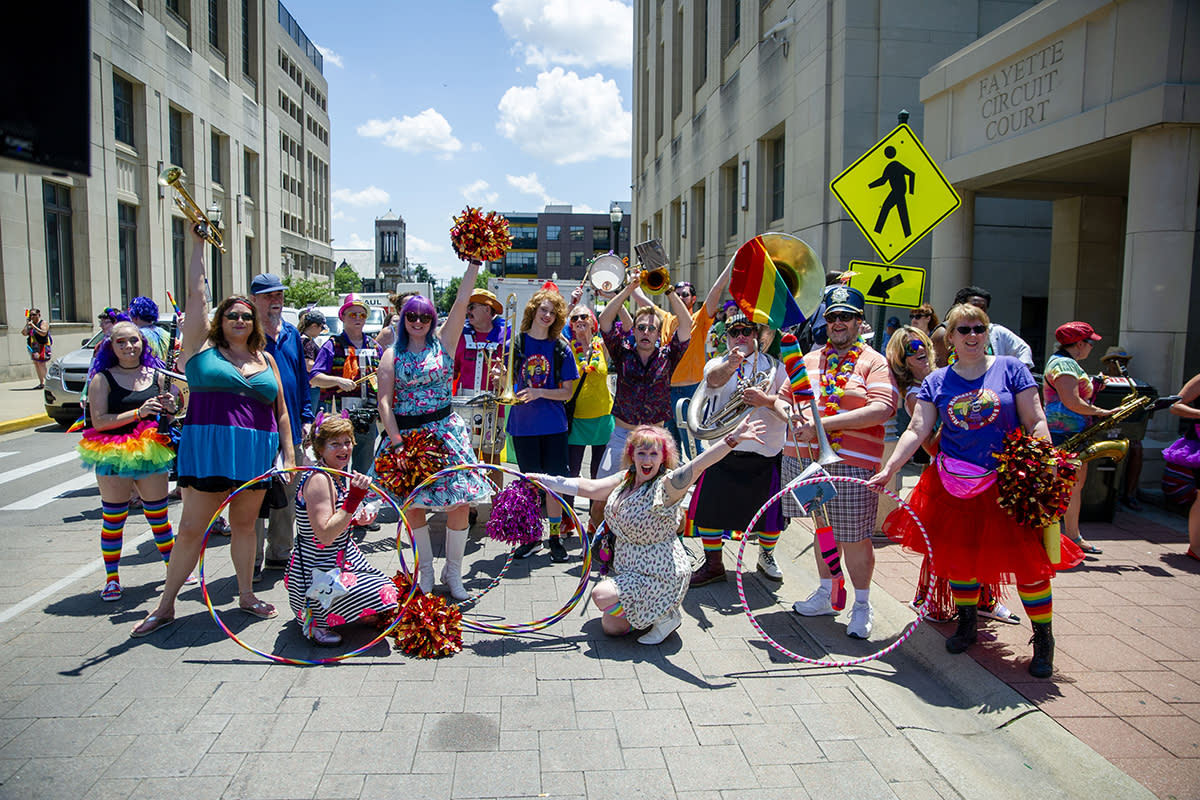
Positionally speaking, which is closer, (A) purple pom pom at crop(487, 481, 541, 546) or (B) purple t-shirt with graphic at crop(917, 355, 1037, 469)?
(B) purple t-shirt with graphic at crop(917, 355, 1037, 469)

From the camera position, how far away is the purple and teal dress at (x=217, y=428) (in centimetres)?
464

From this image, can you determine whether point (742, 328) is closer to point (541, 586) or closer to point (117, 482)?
point (541, 586)

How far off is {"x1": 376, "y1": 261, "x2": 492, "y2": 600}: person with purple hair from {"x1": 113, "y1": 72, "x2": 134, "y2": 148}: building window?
87.2ft

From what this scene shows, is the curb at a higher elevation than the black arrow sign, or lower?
lower

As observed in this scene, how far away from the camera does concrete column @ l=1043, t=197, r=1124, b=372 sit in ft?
42.1

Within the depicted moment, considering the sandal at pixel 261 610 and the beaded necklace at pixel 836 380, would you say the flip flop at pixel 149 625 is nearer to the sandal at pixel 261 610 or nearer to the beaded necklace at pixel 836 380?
the sandal at pixel 261 610

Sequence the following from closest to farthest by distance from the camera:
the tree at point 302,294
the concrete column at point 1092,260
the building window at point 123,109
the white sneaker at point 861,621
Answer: the white sneaker at point 861,621 < the concrete column at point 1092,260 < the building window at point 123,109 < the tree at point 302,294

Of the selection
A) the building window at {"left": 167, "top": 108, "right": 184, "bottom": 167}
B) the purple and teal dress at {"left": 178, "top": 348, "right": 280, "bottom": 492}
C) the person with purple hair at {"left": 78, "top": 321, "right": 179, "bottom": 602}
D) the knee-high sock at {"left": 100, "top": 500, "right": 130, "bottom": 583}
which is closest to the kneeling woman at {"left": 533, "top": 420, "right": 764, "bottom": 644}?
the purple and teal dress at {"left": 178, "top": 348, "right": 280, "bottom": 492}

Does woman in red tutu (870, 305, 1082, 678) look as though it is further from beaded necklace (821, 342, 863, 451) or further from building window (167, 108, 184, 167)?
building window (167, 108, 184, 167)

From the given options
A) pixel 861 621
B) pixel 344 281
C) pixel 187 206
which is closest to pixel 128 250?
pixel 187 206

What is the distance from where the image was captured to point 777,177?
20.0 m

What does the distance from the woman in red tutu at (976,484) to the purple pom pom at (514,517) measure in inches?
86.4

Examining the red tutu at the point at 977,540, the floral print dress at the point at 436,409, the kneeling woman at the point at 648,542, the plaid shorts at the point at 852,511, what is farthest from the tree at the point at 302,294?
the red tutu at the point at 977,540

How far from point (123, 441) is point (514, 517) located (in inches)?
109
